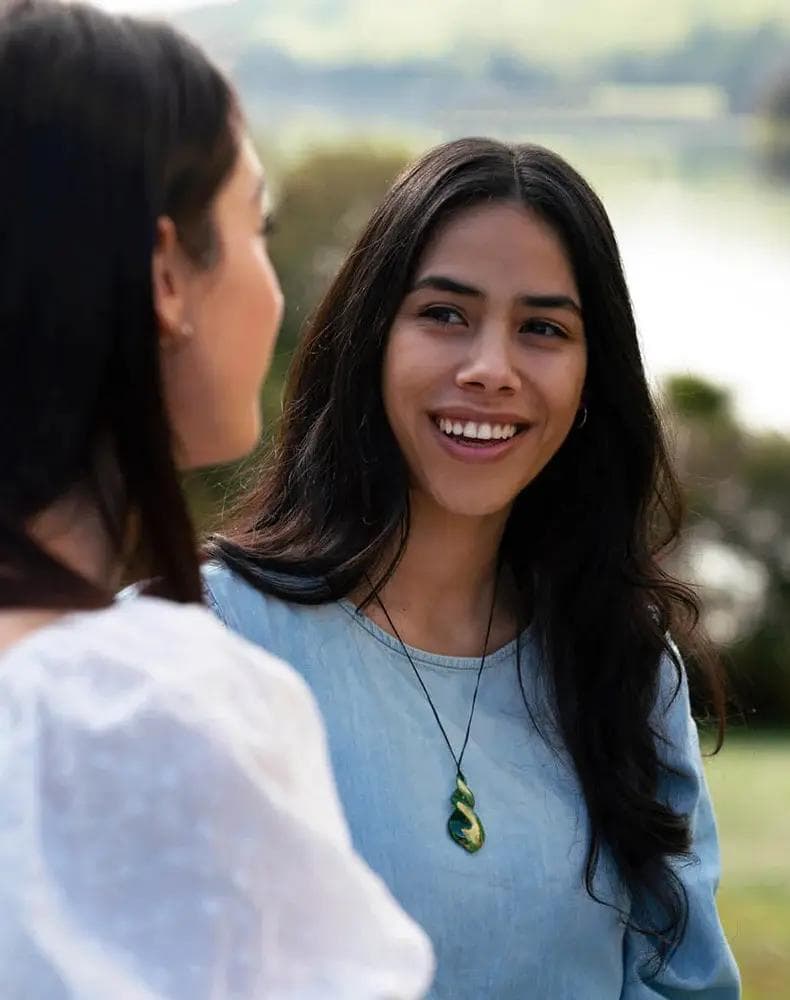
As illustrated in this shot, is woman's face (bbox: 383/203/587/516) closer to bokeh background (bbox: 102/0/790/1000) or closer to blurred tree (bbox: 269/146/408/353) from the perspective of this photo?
bokeh background (bbox: 102/0/790/1000)

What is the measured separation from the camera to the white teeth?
241 centimetres

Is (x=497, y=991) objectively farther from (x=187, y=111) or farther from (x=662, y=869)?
(x=187, y=111)

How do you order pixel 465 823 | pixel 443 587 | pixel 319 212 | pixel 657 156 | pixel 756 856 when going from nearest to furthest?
pixel 465 823 < pixel 443 587 < pixel 756 856 < pixel 319 212 < pixel 657 156

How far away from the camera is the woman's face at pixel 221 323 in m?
1.29

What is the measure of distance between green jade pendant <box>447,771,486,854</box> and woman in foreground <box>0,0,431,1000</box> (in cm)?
106

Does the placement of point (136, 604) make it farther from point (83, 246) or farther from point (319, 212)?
point (319, 212)

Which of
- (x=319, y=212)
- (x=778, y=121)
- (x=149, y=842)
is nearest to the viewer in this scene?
(x=149, y=842)

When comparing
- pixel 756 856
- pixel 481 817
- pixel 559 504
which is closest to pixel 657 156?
pixel 756 856

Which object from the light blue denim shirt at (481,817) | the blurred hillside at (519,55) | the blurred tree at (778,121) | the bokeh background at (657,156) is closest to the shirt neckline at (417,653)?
the light blue denim shirt at (481,817)

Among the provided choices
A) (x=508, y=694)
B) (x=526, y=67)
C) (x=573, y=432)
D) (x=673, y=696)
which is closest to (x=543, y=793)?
(x=508, y=694)

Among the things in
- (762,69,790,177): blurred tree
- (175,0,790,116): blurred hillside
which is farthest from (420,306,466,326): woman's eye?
(762,69,790,177): blurred tree

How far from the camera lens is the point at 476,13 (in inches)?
602

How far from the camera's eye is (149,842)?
44.5 inches

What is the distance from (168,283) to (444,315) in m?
1.22
